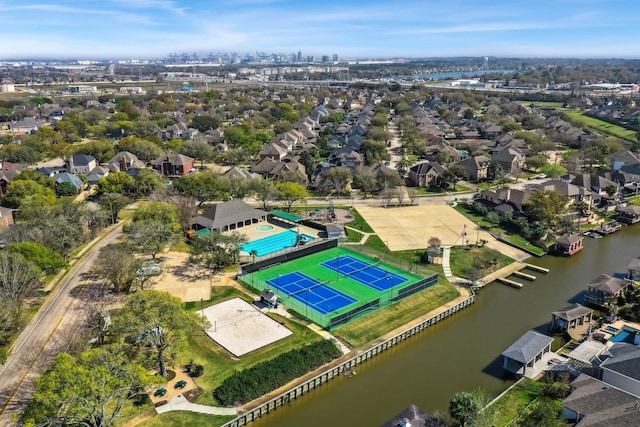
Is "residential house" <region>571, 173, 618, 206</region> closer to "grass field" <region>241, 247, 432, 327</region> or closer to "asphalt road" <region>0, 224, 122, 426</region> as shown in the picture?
"grass field" <region>241, 247, 432, 327</region>

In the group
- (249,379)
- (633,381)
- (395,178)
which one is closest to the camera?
(633,381)

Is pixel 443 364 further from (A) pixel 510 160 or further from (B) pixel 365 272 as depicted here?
(A) pixel 510 160

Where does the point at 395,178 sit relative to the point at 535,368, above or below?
above

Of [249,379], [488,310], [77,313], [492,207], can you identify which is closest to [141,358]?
[249,379]

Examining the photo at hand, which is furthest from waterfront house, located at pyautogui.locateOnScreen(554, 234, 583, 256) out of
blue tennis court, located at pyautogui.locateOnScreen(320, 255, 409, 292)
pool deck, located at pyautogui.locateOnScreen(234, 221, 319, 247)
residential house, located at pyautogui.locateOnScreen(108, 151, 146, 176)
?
residential house, located at pyautogui.locateOnScreen(108, 151, 146, 176)

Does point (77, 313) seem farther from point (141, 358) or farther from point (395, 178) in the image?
point (395, 178)

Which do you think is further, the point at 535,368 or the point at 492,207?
the point at 492,207
